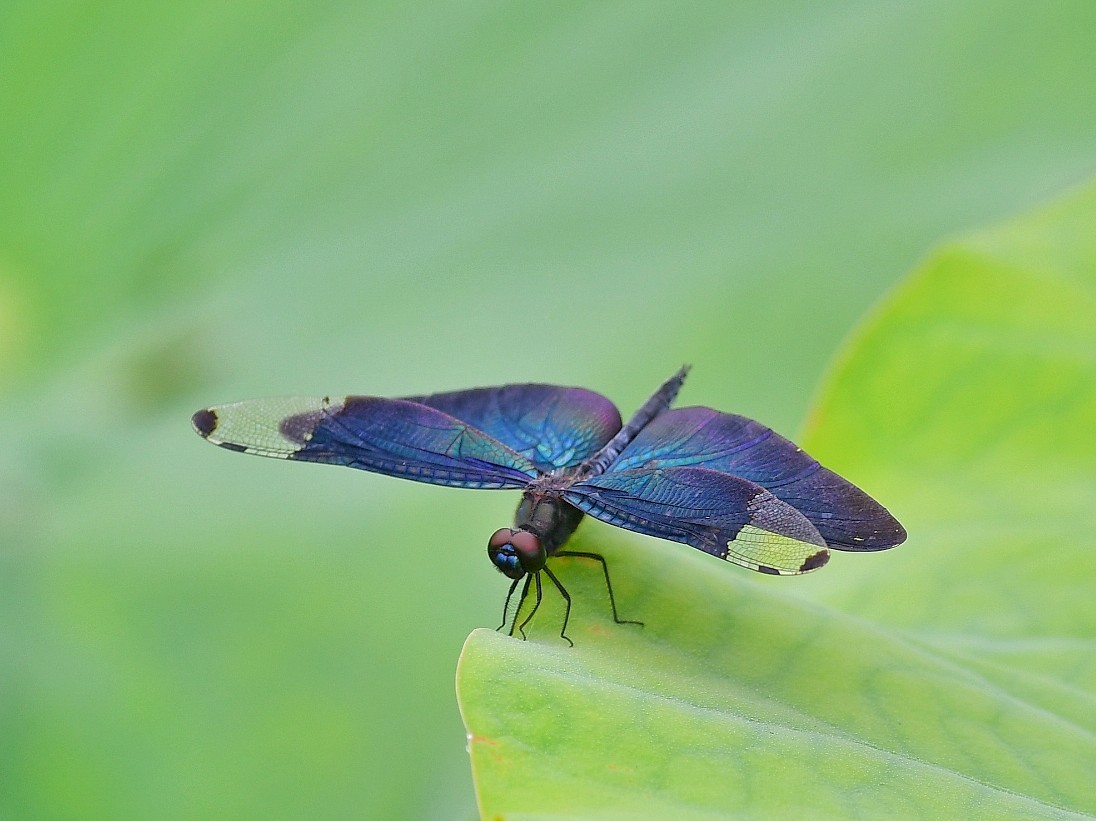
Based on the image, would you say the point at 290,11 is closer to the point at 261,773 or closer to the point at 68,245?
the point at 68,245

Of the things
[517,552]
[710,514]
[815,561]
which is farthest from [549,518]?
[815,561]

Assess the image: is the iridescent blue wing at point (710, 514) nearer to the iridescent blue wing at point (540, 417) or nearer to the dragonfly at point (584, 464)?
the dragonfly at point (584, 464)

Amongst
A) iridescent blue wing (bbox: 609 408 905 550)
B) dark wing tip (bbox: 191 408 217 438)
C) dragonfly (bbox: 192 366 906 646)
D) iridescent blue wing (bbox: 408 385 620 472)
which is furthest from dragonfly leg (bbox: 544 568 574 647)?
dark wing tip (bbox: 191 408 217 438)

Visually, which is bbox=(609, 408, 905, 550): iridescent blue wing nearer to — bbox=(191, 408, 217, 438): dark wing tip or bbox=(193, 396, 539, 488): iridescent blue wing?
bbox=(193, 396, 539, 488): iridescent blue wing

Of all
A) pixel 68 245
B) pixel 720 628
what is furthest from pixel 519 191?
pixel 720 628

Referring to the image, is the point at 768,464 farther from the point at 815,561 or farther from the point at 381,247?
the point at 381,247
